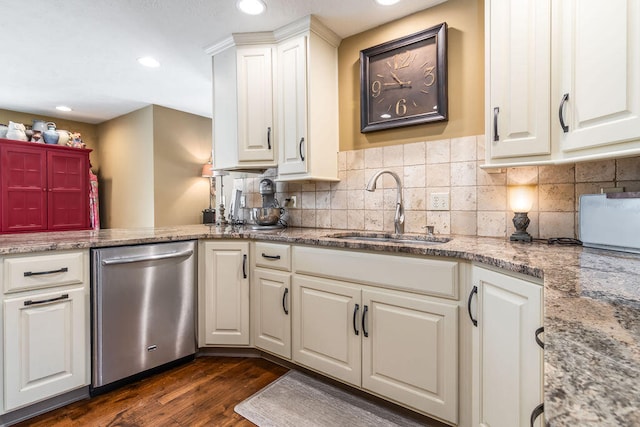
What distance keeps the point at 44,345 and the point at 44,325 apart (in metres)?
0.10

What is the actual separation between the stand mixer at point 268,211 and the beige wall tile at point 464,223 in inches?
51.5

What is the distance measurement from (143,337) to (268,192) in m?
1.34

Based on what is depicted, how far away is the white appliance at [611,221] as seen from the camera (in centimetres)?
119

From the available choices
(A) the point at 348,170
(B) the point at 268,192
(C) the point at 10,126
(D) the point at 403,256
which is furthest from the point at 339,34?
(C) the point at 10,126

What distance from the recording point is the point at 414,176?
6.86 feet

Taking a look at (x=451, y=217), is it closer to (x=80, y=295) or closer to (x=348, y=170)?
(x=348, y=170)

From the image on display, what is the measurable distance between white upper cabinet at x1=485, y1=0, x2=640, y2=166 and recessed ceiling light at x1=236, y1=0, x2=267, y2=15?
4.37 feet

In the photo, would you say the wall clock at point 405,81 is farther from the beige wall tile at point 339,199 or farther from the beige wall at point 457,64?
the beige wall tile at point 339,199

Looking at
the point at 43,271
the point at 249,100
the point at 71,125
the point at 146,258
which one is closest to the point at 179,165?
the point at 71,125

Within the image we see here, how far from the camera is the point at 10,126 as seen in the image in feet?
12.5

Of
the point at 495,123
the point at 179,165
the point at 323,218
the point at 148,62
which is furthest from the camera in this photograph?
the point at 179,165

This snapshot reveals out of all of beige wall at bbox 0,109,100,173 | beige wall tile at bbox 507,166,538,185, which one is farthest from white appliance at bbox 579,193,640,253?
beige wall at bbox 0,109,100,173

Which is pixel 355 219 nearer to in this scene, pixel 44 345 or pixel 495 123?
pixel 495 123

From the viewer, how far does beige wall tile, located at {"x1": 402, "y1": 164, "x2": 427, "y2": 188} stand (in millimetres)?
2059
